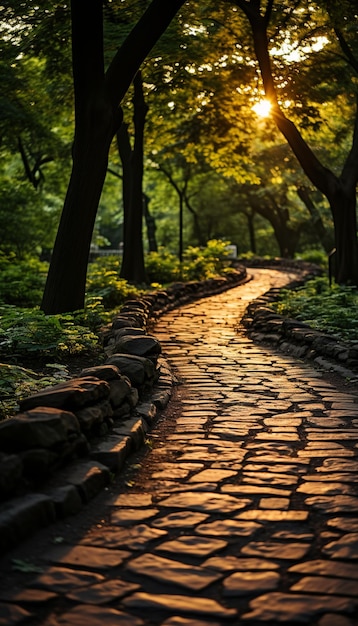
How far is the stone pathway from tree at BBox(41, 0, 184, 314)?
4482 millimetres

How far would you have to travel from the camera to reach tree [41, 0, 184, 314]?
10.4 m

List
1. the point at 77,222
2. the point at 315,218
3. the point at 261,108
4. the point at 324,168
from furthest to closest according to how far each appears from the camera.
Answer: the point at 315,218 < the point at 261,108 < the point at 324,168 < the point at 77,222

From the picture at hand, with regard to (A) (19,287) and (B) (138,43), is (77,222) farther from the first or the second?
(A) (19,287)

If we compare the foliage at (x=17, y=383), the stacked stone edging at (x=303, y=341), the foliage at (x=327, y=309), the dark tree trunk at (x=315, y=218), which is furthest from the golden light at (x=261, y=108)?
the dark tree trunk at (x=315, y=218)

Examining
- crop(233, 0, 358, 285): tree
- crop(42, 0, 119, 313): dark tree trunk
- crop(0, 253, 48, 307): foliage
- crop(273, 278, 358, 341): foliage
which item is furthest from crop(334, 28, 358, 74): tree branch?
crop(0, 253, 48, 307): foliage

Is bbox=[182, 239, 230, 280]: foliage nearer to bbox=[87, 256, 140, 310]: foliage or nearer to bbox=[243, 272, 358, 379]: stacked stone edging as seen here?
bbox=[87, 256, 140, 310]: foliage

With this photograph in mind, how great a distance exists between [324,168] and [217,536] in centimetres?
1439

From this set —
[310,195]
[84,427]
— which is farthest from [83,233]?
[310,195]

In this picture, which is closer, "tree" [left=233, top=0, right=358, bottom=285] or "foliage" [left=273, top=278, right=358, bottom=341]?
"foliage" [left=273, top=278, right=358, bottom=341]

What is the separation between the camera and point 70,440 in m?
4.55

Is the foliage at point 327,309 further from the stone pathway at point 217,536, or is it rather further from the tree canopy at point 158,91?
the stone pathway at point 217,536

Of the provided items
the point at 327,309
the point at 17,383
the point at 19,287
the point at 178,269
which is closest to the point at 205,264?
the point at 178,269

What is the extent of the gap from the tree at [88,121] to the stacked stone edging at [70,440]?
13.0 ft

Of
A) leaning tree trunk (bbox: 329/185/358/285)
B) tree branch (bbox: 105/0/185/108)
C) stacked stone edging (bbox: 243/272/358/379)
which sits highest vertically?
tree branch (bbox: 105/0/185/108)
